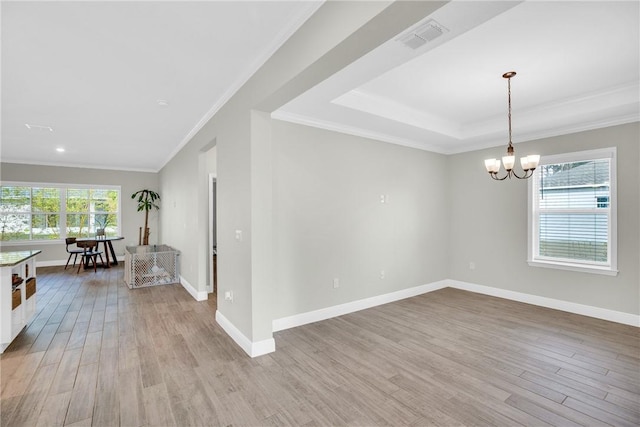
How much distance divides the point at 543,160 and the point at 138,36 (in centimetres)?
514

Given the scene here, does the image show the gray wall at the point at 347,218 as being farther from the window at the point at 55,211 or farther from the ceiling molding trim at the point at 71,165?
the window at the point at 55,211

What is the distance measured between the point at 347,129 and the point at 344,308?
2.41 metres

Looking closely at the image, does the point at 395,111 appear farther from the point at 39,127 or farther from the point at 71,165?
the point at 71,165

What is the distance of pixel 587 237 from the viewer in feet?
13.4

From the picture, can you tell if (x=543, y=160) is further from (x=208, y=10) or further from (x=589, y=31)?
(x=208, y=10)

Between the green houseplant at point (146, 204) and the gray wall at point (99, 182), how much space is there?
0.56 ft

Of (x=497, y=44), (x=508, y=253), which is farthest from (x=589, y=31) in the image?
(x=508, y=253)

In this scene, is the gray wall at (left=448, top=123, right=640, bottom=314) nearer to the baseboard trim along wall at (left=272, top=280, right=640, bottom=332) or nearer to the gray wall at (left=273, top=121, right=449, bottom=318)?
the baseboard trim along wall at (left=272, top=280, right=640, bottom=332)

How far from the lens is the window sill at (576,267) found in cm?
382

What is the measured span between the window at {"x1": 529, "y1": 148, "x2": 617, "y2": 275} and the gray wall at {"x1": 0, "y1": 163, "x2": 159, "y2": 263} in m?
8.11

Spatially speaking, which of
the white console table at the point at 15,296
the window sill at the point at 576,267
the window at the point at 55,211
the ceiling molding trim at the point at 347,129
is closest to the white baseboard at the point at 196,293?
the white console table at the point at 15,296

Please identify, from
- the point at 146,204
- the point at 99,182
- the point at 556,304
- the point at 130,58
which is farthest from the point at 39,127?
the point at 556,304

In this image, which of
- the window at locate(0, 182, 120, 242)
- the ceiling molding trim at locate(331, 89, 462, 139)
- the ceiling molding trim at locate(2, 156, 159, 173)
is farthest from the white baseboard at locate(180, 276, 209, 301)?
the ceiling molding trim at locate(2, 156, 159, 173)

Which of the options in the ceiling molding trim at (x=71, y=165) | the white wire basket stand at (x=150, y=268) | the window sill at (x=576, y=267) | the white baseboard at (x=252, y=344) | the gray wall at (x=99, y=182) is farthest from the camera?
the gray wall at (x=99, y=182)
